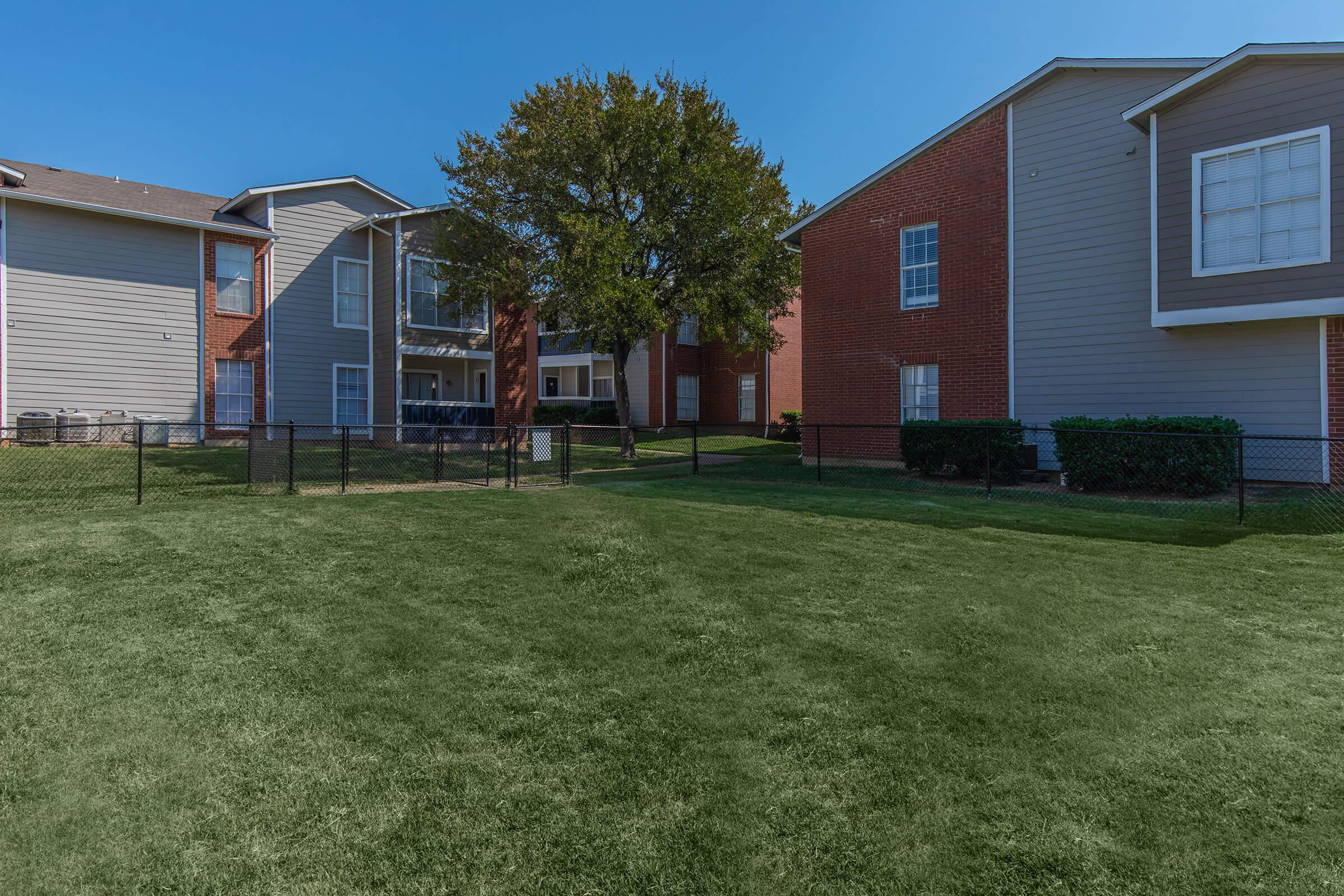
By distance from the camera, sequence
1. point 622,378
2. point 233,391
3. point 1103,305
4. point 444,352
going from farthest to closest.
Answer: point 444,352 < point 622,378 < point 233,391 < point 1103,305

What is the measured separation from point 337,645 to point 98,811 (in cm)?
188

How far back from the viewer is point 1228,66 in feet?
38.7

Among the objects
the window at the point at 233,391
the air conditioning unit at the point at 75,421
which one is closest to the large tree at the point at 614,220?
the window at the point at 233,391

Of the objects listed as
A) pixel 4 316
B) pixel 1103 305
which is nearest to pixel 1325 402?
pixel 1103 305

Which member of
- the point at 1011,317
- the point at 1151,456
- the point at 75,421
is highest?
the point at 1011,317

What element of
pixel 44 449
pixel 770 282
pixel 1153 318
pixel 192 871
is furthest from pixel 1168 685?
pixel 44 449

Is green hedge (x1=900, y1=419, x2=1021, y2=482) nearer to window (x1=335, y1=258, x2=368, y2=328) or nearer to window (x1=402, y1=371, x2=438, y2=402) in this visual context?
window (x1=402, y1=371, x2=438, y2=402)

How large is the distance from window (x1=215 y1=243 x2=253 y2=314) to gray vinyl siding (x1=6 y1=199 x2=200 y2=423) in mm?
565

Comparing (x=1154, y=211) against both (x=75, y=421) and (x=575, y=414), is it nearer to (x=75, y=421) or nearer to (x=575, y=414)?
(x=75, y=421)

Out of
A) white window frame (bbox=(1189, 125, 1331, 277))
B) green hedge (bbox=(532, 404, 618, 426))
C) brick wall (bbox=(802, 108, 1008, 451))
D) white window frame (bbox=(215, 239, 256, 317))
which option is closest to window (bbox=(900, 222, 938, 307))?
brick wall (bbox=(802, 108, 1008, 451))

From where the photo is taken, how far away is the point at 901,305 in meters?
16.6

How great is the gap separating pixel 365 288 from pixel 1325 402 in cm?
2326

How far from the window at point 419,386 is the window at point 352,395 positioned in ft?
5.74

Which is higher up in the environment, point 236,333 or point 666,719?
point 236,333
